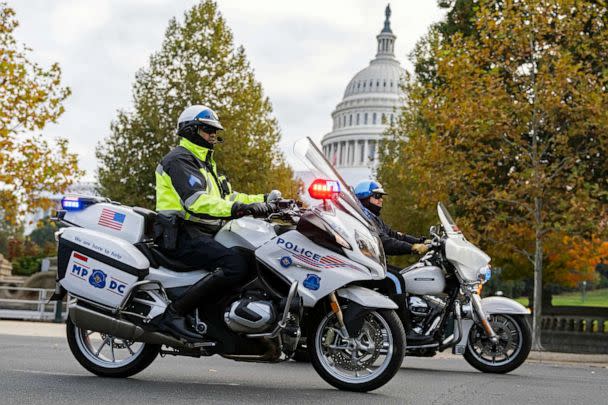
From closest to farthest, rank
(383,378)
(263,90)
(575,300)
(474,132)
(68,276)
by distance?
(383,378)
(68,276)
(474,132)
(263,90)
(575,300)

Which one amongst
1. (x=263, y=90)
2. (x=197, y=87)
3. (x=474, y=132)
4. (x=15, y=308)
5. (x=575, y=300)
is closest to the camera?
(x=474, y=132)

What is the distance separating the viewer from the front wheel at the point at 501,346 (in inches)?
401

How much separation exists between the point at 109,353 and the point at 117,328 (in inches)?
20.9

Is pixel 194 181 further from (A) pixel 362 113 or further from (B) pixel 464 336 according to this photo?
(A) pixel 362 113

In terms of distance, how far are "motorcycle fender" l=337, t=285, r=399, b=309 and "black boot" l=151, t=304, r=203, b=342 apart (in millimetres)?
1053

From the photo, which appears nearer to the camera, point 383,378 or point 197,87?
point 383,378

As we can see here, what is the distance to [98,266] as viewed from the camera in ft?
23.9

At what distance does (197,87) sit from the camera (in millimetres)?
35469

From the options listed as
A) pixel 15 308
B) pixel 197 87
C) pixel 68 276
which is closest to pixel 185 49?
pixel 197 87

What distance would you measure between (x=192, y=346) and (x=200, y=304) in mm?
298

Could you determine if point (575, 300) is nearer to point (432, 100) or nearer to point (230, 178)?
point (230, 178)

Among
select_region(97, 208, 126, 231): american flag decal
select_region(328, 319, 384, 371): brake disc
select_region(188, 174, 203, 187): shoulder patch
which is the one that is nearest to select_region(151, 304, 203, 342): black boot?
select_region(97, 208, 126, 231): american flag decal

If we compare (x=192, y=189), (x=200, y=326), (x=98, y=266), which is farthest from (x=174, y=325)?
(x=192, y=189)

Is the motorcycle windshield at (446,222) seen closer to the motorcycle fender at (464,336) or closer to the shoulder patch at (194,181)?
the motorcycle fender at (464,336)
